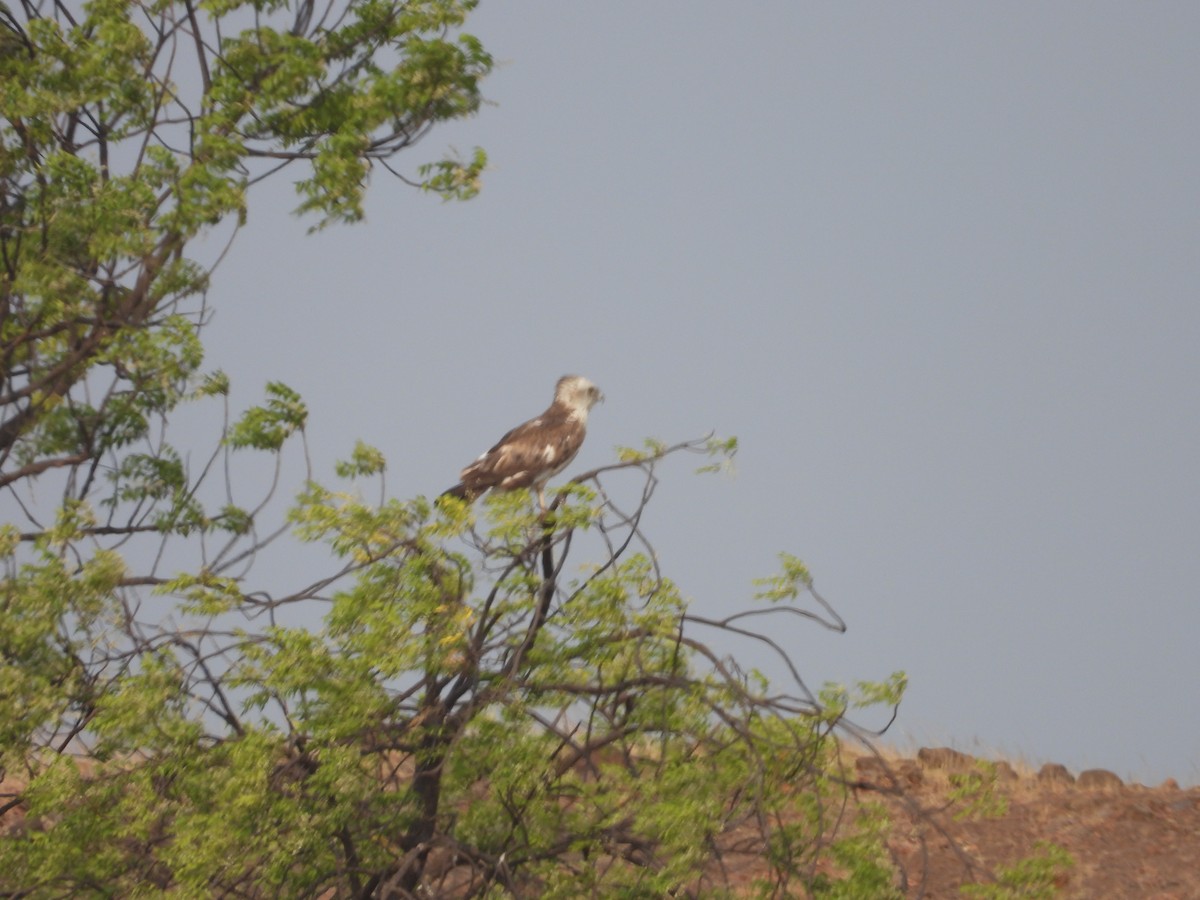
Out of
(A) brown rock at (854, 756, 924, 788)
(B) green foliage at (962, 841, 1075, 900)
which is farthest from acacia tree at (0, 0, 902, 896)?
(A) brown rock at (854, 756, 924, 788)

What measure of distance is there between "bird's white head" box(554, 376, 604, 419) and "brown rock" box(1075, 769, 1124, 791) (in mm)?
7994

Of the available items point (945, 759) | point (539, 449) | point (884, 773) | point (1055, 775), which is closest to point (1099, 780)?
point (1055, 775)

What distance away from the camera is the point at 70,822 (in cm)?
Answer: 948

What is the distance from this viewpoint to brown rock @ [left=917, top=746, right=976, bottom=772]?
1767 cm

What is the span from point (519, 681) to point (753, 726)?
56.4 inches

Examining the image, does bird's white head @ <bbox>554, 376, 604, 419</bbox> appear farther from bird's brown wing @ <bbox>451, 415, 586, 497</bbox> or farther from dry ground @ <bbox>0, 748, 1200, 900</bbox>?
dry ground @ <bbox>0, 748, 1200, 900</bbox>

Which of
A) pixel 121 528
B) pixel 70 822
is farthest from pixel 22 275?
pixel 70 822

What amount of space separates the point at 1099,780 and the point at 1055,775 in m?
0.47

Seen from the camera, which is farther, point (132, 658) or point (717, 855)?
point (132, 658)

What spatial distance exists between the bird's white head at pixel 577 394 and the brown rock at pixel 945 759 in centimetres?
705

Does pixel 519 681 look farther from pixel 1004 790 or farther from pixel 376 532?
pixel 1004 790

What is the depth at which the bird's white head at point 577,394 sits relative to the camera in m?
13.0

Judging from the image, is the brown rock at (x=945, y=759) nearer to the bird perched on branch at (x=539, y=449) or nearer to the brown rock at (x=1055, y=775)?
the brown rock at (x=1055, y=775)

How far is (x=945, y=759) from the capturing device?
1778cm
